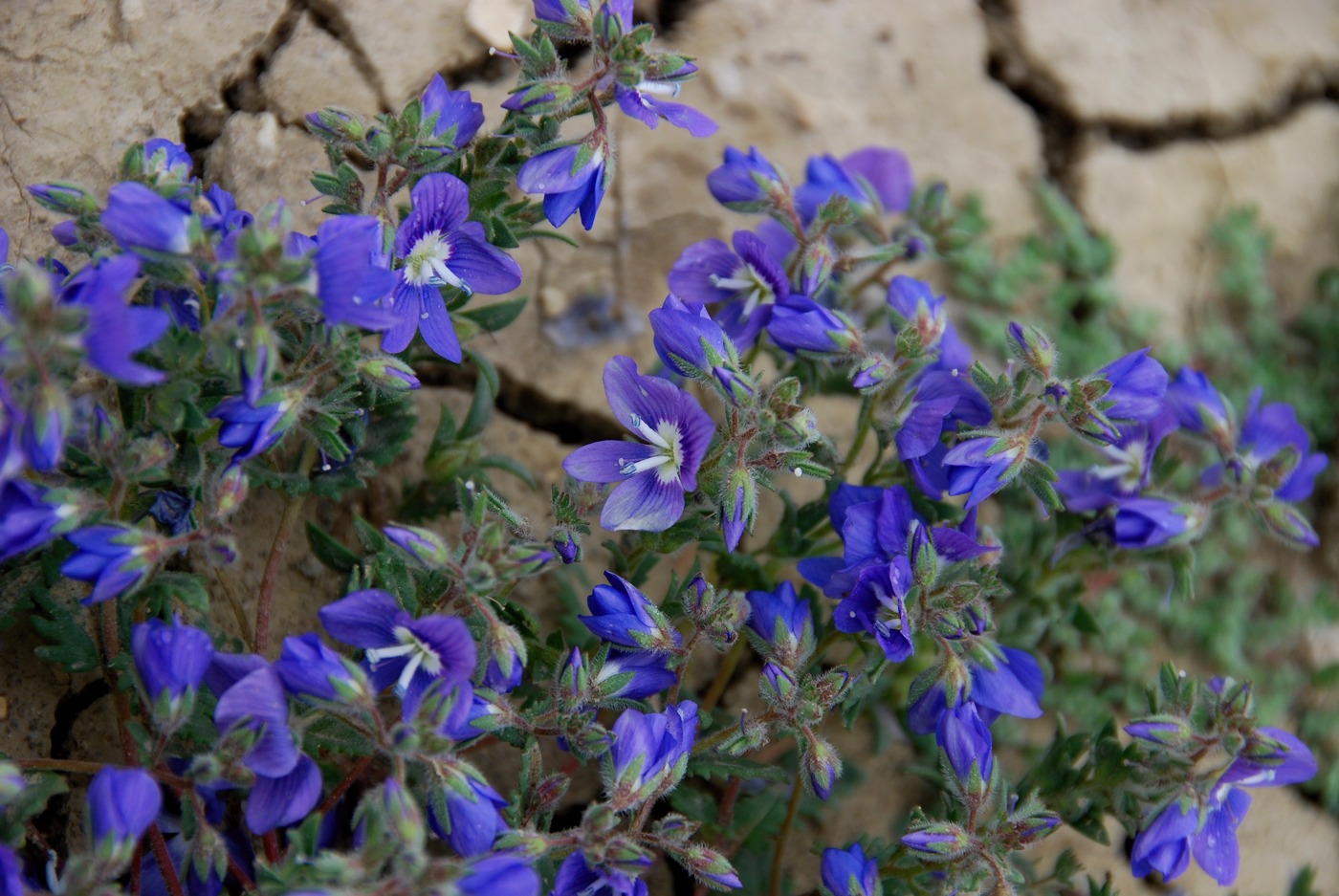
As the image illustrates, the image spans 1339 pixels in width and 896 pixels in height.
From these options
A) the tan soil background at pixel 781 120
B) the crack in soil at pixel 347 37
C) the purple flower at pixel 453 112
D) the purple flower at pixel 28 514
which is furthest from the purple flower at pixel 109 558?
the crack in soil at pixel 347 37

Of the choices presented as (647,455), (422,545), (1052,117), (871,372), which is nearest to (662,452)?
(647,455)

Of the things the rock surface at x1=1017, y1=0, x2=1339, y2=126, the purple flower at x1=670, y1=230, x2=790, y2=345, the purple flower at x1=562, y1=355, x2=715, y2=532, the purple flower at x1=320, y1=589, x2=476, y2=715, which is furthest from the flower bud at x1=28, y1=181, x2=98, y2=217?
the rock surface at x1=1017, y1=0, x2=1339, y2=126

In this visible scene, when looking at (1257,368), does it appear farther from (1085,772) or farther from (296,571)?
(296,571)

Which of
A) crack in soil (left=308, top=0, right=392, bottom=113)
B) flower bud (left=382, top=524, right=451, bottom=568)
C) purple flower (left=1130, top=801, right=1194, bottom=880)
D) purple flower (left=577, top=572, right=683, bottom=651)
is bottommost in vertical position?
purple flower (left=1130, top=801, right=1194, bottom=880)

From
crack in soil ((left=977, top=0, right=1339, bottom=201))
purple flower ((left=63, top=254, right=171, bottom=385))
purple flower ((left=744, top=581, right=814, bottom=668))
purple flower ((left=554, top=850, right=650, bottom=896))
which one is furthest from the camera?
crack in soil ((left=977, top=0, right=1339, bottom=201))

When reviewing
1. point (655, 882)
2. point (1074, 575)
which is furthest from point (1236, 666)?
point (655, 882)

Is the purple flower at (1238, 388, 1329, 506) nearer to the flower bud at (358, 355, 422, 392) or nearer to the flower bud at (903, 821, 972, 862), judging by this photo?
the flower bud at (903, 821, 972, 862)

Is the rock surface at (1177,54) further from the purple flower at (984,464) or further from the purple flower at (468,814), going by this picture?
the purple flower at (468,814)
